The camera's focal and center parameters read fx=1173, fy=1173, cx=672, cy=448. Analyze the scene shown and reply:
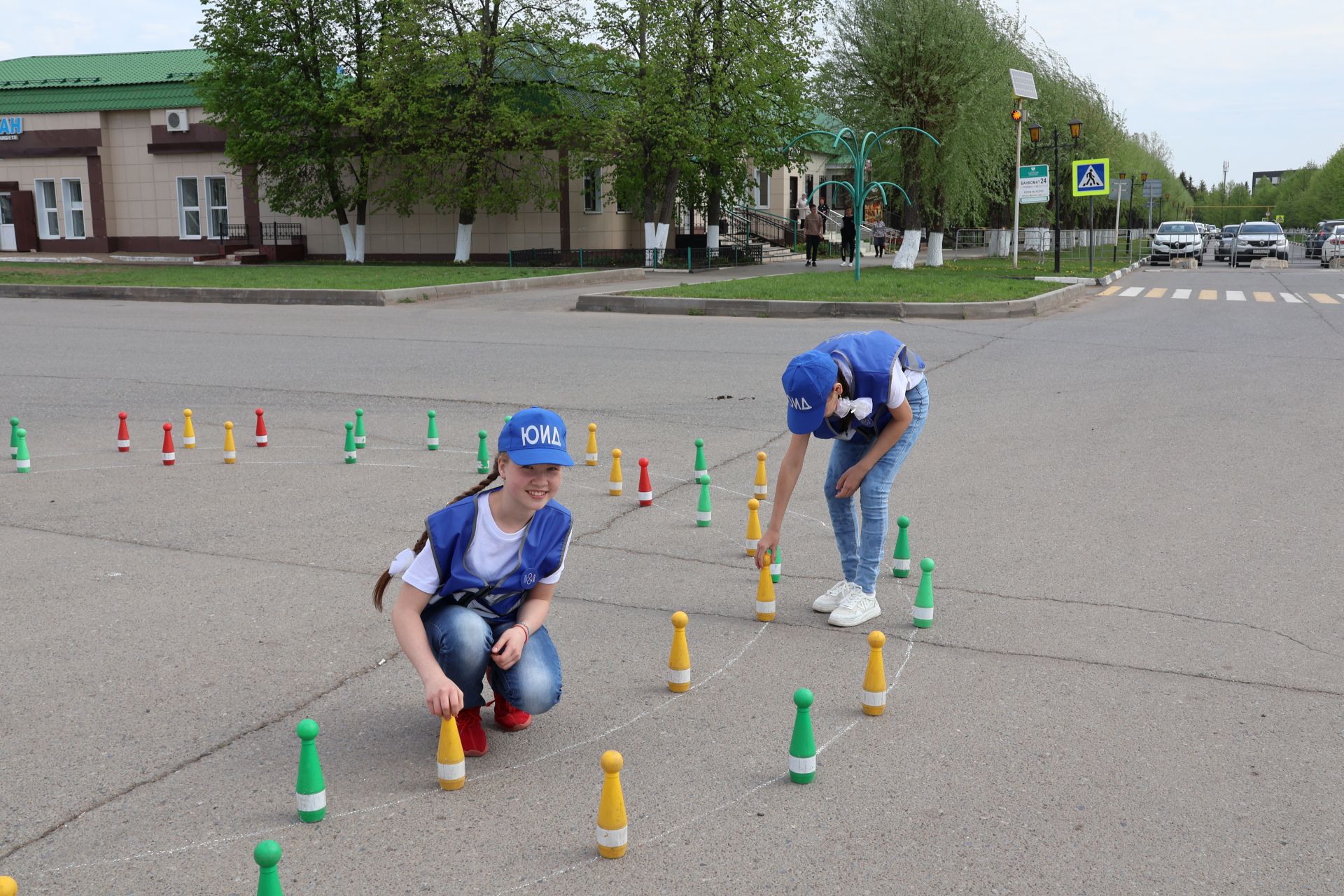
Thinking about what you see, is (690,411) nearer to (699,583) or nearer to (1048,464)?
(1048,464)

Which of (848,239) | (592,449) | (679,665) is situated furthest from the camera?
(848,239)

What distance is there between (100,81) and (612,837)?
152ft

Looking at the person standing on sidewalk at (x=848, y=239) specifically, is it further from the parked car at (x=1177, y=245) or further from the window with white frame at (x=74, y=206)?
the window with white frame at (x=74, y=206)

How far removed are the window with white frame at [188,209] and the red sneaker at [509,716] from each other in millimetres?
41263

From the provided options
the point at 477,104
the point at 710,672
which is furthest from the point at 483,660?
the point at 477,104

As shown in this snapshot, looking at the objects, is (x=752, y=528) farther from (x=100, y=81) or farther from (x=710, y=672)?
(x=100, y=81)

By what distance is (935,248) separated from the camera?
112ft

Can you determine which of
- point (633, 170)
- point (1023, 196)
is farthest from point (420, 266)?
point (1023, 196)

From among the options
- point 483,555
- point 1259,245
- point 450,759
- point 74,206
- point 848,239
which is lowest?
point 450,759

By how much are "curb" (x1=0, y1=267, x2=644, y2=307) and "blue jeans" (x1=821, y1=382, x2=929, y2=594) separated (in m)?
18.6

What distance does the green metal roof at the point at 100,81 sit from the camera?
40.7 metres

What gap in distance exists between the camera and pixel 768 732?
4207 millimetres

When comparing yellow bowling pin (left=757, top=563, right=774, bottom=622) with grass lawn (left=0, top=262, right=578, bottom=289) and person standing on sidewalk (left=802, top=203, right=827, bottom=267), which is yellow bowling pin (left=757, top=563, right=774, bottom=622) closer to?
grass lawn (left=0, top=262, right=578, bottom=289)

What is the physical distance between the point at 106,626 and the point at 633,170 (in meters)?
30.3
